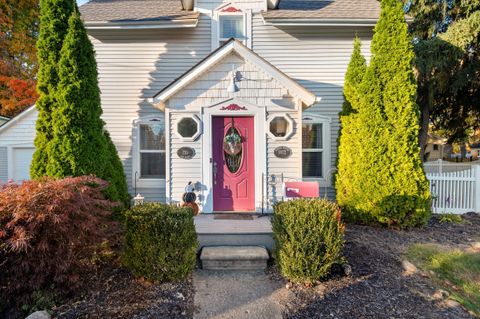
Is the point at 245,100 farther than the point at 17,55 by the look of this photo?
No

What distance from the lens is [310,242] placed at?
135 inches

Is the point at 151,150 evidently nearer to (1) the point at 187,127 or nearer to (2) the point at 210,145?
(1) the point at 187,127

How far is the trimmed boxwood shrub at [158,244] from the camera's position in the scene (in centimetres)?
344

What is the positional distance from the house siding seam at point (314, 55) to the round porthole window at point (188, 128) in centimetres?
294

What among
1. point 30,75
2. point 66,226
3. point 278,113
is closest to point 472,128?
point 278,113

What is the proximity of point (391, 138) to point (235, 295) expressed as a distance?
15.0 feet

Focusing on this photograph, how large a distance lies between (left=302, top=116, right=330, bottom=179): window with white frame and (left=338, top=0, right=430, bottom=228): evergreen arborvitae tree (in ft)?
4.95

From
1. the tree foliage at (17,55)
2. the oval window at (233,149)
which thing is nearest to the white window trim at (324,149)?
the oval window at (233,149)

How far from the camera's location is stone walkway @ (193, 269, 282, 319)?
298 centimetres

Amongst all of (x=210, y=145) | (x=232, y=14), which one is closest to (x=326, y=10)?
(x=232, y=14)

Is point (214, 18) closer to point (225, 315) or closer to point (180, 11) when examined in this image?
point (180, 11)

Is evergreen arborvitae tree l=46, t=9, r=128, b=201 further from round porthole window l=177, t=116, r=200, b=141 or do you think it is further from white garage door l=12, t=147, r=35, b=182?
white garage door l=12, t=147, r=35, b=182

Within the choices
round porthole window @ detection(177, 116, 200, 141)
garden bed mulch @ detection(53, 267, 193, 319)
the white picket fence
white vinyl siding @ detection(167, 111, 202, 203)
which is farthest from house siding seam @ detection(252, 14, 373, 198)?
garden bed mulch @ detection(53, 267, 193, 319)

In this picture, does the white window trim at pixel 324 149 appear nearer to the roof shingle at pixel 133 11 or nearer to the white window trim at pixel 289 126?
the white window trim at pixel 289 126
